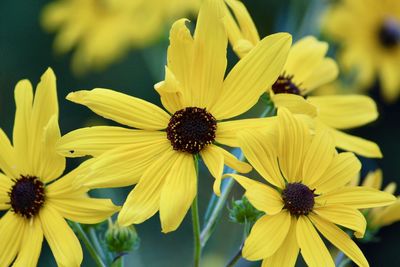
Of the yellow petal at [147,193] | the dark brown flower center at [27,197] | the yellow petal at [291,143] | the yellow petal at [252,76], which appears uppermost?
the dark brown flower center at [27,197]

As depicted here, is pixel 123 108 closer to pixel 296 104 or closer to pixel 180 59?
pixel 180 59

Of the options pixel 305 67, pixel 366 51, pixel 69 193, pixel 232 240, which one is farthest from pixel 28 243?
pixel 366 51

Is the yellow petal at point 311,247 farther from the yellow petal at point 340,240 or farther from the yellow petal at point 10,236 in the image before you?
the yellow petal at point 10,236

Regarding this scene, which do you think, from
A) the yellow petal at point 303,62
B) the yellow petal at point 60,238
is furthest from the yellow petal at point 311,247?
the yellow petal at point 303,62

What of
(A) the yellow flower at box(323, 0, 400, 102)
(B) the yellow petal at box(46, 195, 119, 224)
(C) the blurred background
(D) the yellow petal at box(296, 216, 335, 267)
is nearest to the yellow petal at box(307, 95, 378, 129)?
(D) the yellow petal at box(296, 216, 335, 267)

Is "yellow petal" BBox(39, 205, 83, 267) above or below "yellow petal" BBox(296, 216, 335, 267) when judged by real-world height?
above

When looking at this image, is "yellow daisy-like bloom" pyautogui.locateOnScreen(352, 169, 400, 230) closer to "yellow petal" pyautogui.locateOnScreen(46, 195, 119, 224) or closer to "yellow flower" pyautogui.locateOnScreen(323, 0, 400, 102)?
"yellow petal" pyautogui.locateOnScreen(46, 195, 119, 224)
